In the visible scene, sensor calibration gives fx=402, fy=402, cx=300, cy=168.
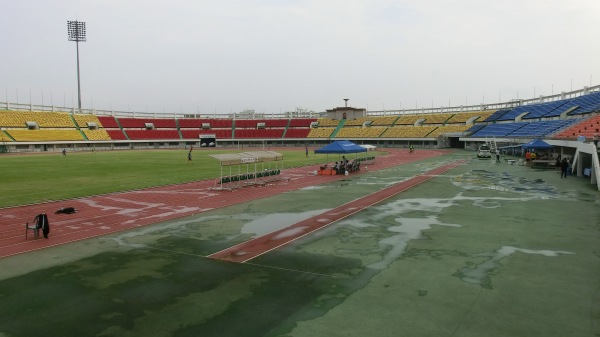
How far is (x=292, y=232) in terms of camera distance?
15.6 m

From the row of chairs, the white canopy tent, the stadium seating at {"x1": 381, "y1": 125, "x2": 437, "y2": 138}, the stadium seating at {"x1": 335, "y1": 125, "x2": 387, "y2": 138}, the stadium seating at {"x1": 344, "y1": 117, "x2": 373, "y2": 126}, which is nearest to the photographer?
the white canopy tent

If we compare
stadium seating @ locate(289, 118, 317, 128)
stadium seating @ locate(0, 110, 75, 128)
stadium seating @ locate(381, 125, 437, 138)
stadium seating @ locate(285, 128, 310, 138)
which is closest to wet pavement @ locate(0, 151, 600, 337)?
stadium seating @ locate(381, 125, 437, 138)

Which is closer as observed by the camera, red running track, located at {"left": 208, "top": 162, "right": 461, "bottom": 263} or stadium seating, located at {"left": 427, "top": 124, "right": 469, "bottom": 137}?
red running track, located at {"left": 208, "top": 162, "right": 461, "bottom": 263}

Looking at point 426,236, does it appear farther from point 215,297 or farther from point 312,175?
point 312,175

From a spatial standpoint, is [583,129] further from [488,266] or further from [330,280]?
[330,280]

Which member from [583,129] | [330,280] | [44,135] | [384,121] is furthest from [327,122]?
[330,280]

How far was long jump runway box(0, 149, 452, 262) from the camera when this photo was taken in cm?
1425

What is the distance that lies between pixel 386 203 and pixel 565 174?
19.4 m

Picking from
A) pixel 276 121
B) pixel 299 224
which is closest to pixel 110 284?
pixel 299 224

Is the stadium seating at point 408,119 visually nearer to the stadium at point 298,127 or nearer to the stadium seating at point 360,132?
the stadium at point 298,127

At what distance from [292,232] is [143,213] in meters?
8.31

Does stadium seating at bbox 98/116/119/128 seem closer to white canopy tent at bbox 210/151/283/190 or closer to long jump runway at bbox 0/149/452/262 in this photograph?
white canopy tent at bbox 210/151/283/190

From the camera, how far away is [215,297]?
9.34 metres

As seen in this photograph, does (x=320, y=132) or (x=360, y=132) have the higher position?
(x=320, y=132)
